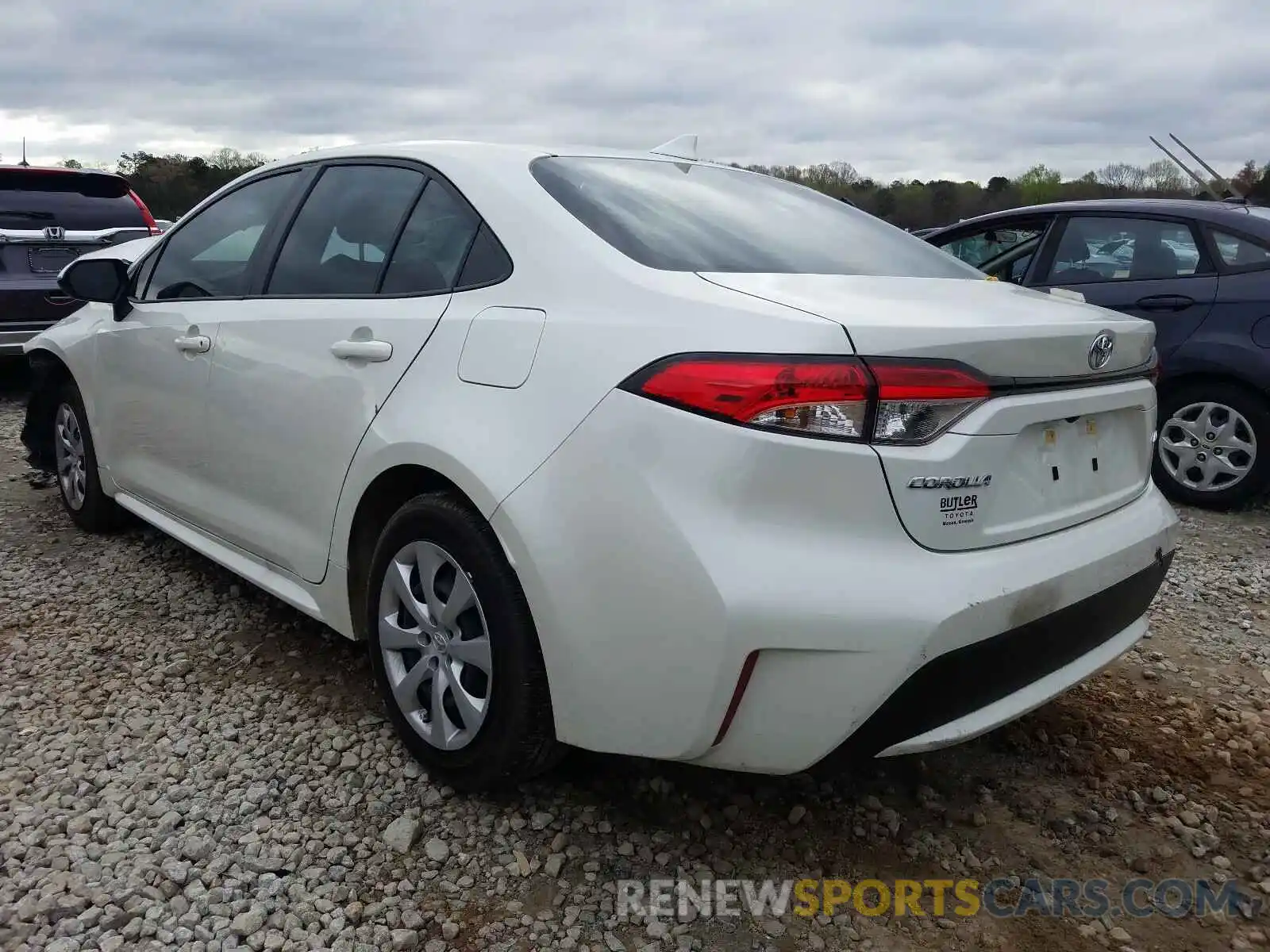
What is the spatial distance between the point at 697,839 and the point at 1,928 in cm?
143

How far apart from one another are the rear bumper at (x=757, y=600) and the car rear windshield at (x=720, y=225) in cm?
51

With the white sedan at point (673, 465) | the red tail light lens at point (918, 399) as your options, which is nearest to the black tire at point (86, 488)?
the white sedan at point (673, 465)

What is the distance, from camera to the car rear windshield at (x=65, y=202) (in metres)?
6.89

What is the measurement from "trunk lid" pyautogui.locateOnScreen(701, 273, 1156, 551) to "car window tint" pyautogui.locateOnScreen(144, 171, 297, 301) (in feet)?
5.98

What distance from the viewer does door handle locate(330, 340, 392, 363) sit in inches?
95.8

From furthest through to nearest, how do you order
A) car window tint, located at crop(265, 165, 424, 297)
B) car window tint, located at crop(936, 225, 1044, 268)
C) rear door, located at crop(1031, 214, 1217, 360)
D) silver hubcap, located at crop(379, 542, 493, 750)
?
car window tint, located at crop(936, 225, 1044, 268)
rear door, located at crop(1031, 214, 1217, 360)
car window tint, located at crop(265, 165, 424, 297)
silver hubcap, located at crop(379, 542, 493, 750)

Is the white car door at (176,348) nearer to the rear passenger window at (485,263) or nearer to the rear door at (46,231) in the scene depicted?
the rear passenger window at (485,263)

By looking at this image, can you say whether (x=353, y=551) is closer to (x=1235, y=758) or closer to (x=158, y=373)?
(x=158, y=373)

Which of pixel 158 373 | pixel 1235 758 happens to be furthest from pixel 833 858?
pixel 158 373

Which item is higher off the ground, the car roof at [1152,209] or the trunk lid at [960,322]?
the car roof at [1152,209]

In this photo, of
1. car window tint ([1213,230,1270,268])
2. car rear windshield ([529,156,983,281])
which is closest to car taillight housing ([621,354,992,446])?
car rear windshield ([529,156,983,281])

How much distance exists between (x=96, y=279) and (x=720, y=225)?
255 centimetres

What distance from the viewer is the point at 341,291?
273cm

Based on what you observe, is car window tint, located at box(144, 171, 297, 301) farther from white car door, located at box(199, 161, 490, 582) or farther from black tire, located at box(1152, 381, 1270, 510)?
black tire, located at box(1152, 381, 1270, 510)
